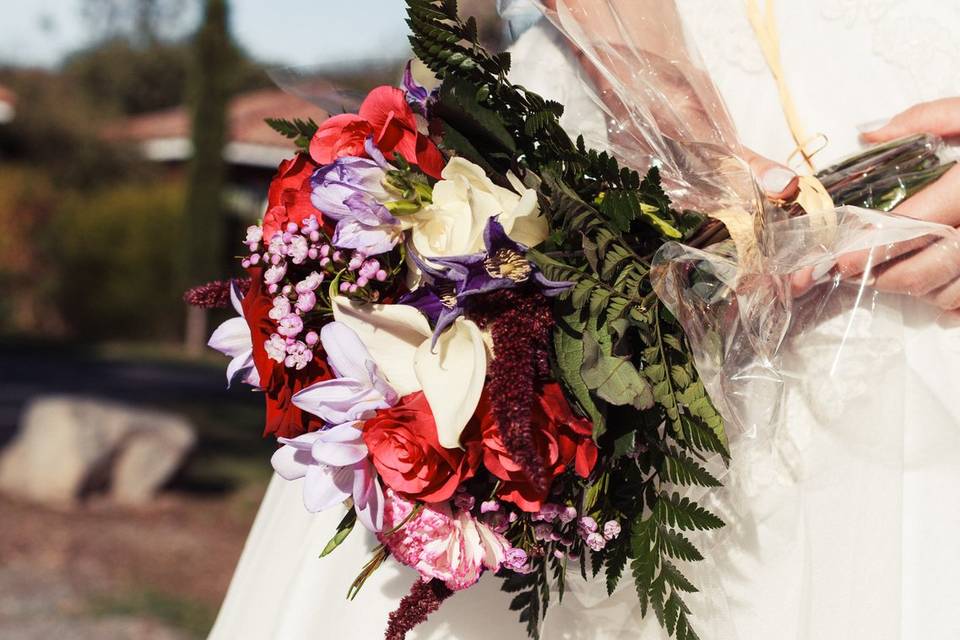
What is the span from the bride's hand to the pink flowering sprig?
636 mm

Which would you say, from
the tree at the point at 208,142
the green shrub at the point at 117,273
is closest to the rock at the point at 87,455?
the tree at the point at 208,142

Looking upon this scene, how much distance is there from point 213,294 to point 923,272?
0.99 m

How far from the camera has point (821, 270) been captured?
4.00 feet

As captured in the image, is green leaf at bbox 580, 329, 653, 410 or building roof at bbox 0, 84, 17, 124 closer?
green leaf at bbox 580, 329, 653, 410

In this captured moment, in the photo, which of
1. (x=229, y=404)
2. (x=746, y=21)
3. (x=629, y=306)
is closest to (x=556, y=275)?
(x=629, y=306)

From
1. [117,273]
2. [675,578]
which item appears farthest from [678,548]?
[117,273]

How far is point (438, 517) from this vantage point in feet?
3.83

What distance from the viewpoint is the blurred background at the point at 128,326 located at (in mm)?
5336

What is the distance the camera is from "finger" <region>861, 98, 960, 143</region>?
4.35 feet

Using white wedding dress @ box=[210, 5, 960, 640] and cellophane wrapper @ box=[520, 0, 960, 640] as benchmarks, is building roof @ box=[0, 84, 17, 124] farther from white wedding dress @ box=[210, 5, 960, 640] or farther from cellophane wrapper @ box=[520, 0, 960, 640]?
cellophane wrapper @ box=[520, 0, 960, 640]

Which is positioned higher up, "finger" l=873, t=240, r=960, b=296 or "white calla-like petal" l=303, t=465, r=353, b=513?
"finger" l=873, t=240, r=960, b=296

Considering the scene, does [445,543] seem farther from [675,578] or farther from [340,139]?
[340,139]

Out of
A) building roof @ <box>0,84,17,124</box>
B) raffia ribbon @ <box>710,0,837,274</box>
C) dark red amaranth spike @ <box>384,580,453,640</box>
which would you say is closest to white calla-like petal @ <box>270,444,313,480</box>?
dark red amaranth spike @ <box>384,580,453,640</box>

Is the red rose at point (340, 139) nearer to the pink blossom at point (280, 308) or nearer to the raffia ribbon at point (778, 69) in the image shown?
the pink blossom at point (280, 308)
